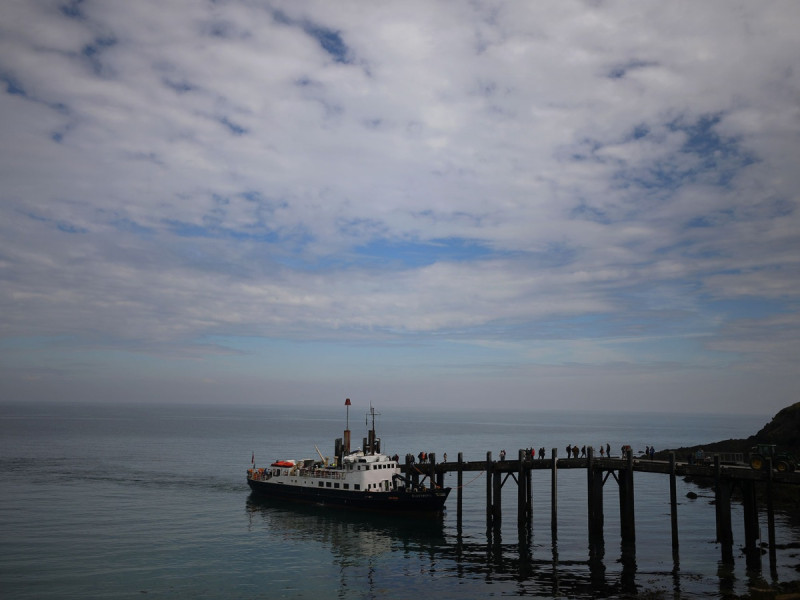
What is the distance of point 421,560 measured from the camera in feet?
131

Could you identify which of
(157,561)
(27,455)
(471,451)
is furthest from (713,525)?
(27,455)

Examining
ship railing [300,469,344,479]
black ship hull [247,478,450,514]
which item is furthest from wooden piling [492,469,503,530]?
ship railing [300,469,344,479]

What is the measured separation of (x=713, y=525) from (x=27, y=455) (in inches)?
3950

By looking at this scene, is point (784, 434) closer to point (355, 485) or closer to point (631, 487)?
point (631, 487)

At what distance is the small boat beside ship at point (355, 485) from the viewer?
2023 inches

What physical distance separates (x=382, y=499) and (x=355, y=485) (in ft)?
10.1

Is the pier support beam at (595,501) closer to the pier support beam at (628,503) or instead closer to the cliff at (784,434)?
the pier support beam at (628,503)

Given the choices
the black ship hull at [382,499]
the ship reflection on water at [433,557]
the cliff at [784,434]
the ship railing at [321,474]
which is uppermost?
the cliff at [784,434]

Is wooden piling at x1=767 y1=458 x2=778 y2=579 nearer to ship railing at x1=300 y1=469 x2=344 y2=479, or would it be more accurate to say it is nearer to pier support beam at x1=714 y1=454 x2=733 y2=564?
pier support beam at x1=714 y1=454 x2=733 y2=564

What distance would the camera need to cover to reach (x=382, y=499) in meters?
52.0

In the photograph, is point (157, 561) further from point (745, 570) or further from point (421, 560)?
point (745, 570)

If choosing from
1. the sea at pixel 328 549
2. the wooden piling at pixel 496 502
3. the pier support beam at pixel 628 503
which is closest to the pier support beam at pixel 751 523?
the sea at pixel 328 549

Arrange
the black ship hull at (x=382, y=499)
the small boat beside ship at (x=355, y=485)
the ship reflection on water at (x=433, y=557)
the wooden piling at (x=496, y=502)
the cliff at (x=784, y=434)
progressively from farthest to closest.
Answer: the cliff at (x=784, y=434), the small boat beside ship at (x=355, y=485), the black ship hull at (x=382, y=499), the wooden piling at (x=496, y=502), the ship reflection on water at (x=433, y=557)

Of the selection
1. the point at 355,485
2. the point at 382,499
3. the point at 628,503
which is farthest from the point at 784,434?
the point at 355,485
